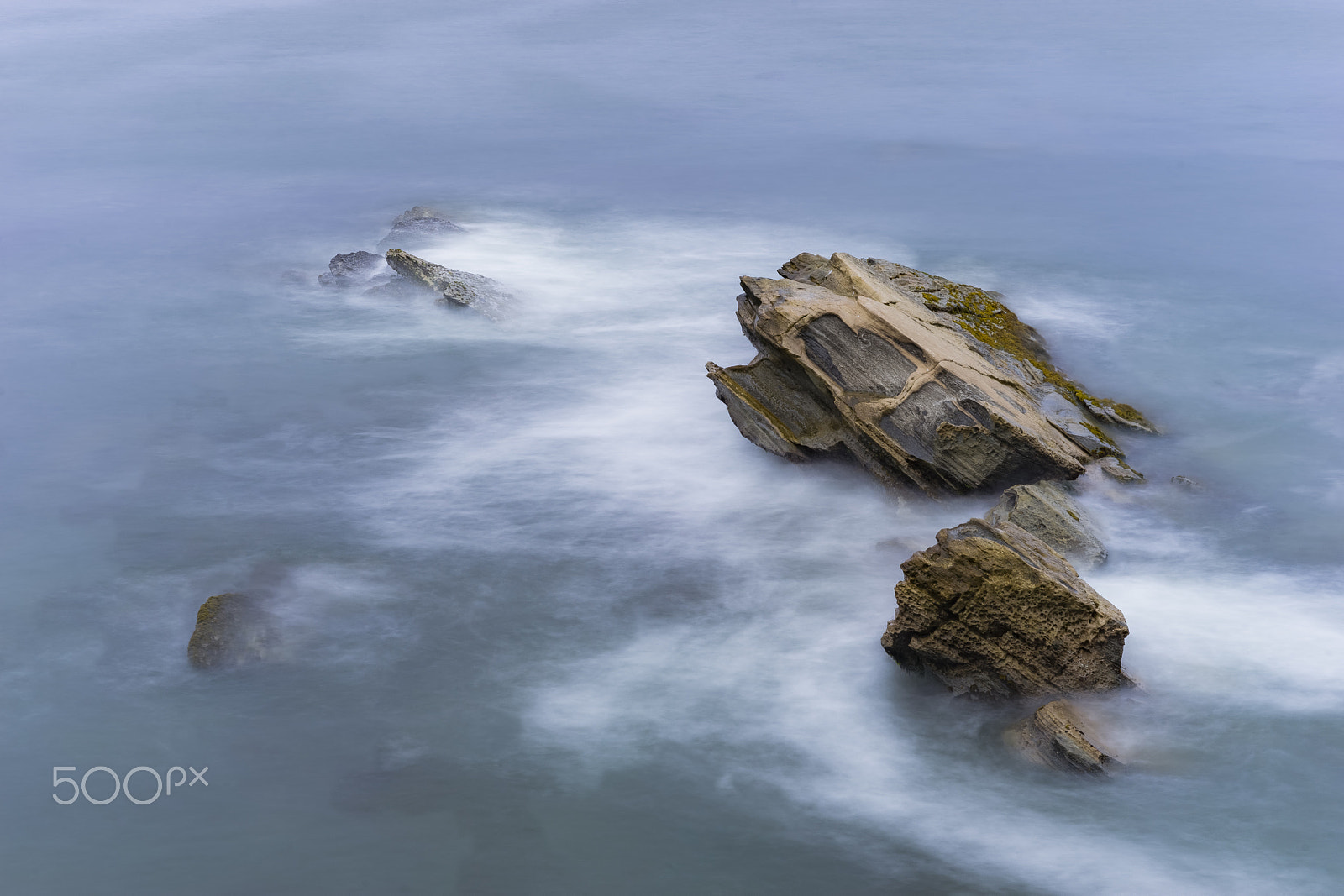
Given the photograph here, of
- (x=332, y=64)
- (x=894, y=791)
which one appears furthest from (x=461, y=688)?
(x=332, y=64)

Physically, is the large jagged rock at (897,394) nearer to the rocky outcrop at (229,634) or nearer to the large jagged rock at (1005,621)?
the large jagged rock at (1005,621)

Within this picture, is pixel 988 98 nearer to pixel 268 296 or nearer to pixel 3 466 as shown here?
pixel 268 296

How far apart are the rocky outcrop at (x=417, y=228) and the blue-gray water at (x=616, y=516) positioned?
0.64 metres

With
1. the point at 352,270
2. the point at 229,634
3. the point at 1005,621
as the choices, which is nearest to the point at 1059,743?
the point at 1005,621

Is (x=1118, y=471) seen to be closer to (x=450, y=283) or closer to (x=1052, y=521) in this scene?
(x=1052, y=521)

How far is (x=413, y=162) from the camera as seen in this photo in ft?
97.8

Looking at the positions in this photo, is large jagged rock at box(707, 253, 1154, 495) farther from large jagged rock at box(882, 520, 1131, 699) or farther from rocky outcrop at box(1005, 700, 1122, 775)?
rocky outcrop at box(1005, 700, 1122, 775)

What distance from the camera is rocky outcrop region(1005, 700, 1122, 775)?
10125 millimetres

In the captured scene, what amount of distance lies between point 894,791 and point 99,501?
10.2 m

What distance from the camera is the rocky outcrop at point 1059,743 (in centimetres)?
1012

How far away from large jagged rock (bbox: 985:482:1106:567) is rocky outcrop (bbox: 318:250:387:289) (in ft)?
42.5

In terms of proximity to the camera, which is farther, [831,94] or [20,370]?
[831,94]

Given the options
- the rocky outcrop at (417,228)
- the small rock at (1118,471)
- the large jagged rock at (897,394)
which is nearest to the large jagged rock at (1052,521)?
the large jagged rock at (897,394)

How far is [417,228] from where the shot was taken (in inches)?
952
